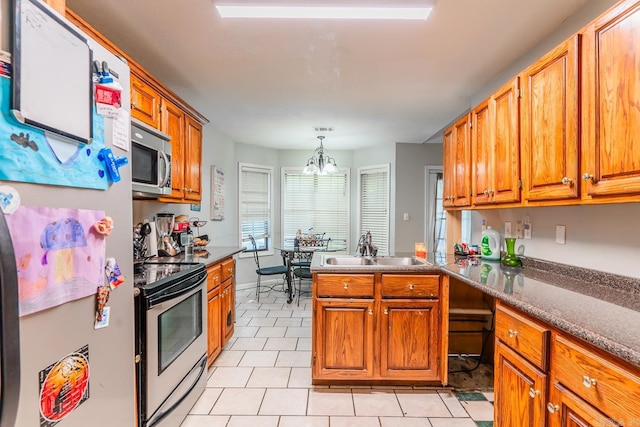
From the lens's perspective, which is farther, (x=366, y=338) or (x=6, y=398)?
(x=366, y=338)

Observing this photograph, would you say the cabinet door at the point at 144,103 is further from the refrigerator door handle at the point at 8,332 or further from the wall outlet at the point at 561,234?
the wall outlet at the point at 561,234

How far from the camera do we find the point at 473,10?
1.74 m

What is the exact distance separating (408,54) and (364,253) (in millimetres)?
1640

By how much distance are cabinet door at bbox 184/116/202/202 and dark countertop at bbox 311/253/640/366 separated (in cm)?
143

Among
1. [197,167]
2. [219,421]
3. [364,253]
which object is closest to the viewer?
[219,421]

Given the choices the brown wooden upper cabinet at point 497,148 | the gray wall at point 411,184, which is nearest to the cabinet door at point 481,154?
the brown wooden upper cabinet at point 497,148

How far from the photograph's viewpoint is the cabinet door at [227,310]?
2762mm

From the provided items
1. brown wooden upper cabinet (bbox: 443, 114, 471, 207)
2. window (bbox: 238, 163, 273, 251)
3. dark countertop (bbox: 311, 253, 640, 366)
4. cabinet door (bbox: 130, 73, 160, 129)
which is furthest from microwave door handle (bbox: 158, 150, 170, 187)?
window (bbox: 238, 163, 273, 251)

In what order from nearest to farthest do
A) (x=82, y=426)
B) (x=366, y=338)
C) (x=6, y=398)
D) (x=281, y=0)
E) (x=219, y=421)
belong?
(x=6, y=398), (x=82, y=426), (x=281, y=0), (x=219, y=421), (x=366, y=338)

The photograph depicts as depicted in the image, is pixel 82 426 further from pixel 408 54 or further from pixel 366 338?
pixel 408 54

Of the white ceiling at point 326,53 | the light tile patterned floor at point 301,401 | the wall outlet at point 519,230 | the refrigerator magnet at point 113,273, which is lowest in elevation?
the light tile patterned floor at point 301,401

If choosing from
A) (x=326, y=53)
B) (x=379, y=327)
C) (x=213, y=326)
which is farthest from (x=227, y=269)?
(x=326, y=53)

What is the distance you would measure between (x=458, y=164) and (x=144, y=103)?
2561mm

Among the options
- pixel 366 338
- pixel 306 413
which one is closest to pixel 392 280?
pixel 366 338
